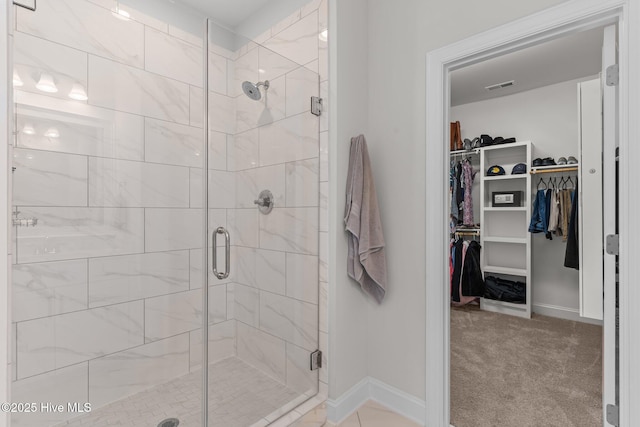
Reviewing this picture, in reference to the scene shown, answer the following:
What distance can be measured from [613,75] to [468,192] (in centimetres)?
270

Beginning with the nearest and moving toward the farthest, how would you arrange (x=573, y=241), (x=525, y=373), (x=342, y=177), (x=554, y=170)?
(x=342, y=177) → (x=525, y=373) → (x=573, y=241) → (x=554, y=170)

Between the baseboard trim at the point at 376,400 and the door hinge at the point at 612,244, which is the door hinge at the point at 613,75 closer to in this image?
the door hinge at the point at 612,244

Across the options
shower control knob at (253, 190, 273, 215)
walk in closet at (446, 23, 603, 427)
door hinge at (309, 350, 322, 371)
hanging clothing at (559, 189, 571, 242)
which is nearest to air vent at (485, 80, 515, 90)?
walk in closet at (446, 23, 603, 427)

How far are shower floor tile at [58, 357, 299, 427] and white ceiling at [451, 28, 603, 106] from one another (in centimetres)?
287

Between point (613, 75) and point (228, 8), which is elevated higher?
point (228, 8)

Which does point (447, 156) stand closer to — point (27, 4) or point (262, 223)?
point (262, 223)

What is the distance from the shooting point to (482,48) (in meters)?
1.53

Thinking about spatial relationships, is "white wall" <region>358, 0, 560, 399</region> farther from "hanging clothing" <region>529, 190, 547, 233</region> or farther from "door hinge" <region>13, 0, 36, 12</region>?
"hanging clothing" <region>529, 190, 547, 233</region>

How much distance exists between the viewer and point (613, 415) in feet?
4.25

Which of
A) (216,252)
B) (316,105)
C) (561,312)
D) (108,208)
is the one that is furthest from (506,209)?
(108,208)

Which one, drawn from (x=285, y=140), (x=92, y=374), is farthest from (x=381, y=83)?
(x=92, y=374)

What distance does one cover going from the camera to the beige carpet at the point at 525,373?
184 cm

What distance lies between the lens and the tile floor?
1.73 m

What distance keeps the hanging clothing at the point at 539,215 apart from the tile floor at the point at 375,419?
2.70 metres
